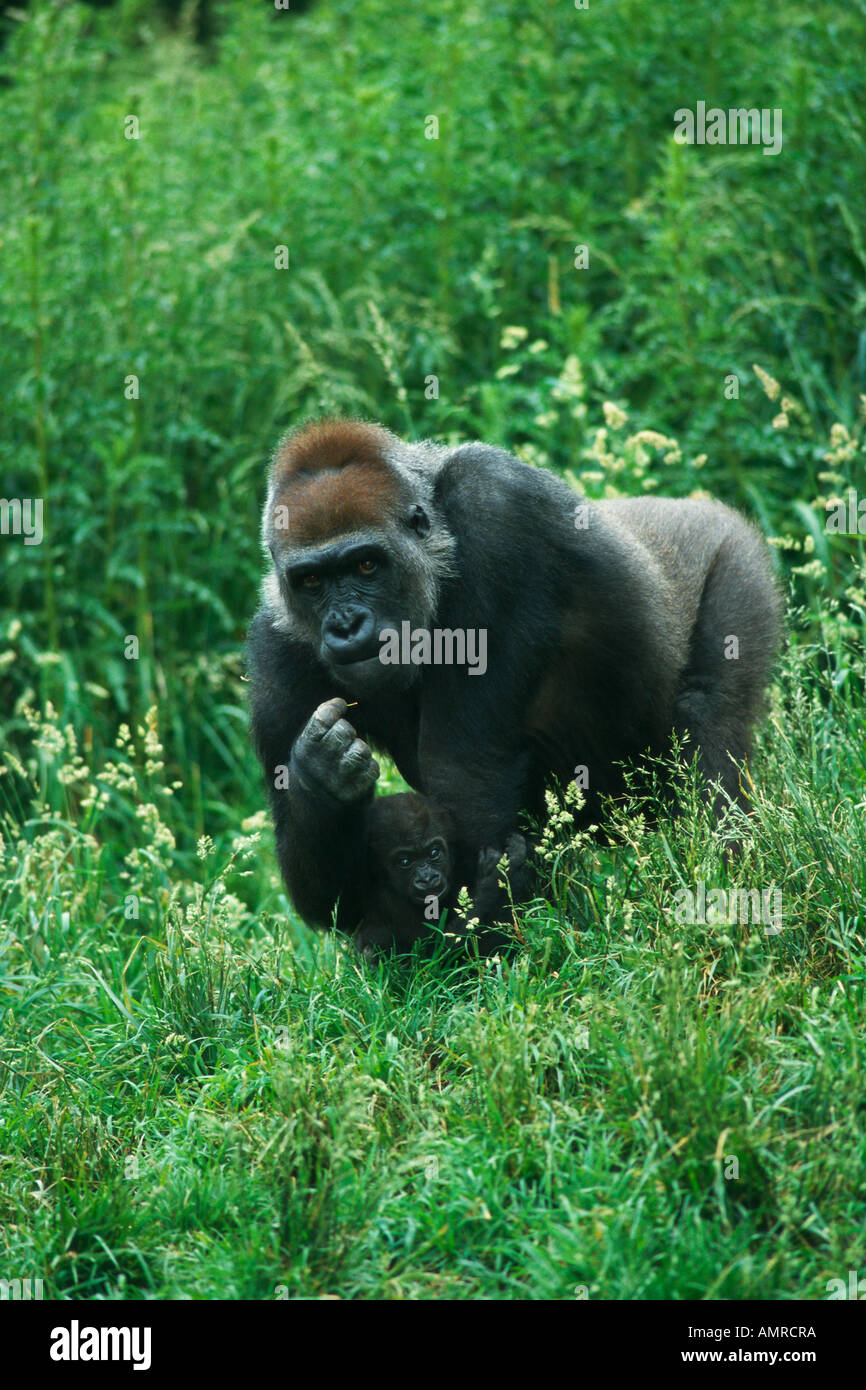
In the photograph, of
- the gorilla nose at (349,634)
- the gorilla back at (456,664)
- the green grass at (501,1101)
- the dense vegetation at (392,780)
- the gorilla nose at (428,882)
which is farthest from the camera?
the gorilla nose at (428,882)

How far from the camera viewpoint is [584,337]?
8289mm

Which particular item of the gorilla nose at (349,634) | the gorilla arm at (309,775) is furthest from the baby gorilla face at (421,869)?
the gorilla nose at (349,634)

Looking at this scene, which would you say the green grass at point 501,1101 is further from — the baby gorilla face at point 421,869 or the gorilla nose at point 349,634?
the gorilla nose at point 349,634

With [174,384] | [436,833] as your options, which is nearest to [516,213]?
[174,384]

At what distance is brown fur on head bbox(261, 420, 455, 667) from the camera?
5.34m

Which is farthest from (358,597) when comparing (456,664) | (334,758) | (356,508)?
(334,758)

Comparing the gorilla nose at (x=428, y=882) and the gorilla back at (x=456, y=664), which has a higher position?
the gorilla back at (x=456, y=664)

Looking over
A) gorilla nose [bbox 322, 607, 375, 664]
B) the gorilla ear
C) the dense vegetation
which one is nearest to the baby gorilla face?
the dense vegetation

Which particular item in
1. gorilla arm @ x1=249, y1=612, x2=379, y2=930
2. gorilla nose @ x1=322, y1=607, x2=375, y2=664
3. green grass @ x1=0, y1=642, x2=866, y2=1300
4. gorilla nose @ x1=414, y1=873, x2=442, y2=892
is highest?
gorilla nose @ x1=322, y1=607, x2=375, y2=664

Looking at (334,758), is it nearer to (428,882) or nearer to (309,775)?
(309,775)

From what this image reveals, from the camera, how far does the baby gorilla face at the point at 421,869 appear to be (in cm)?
545

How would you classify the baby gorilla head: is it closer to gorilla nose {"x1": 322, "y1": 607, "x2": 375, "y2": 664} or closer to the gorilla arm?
the gorilla arm

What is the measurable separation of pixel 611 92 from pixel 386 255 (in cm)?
197

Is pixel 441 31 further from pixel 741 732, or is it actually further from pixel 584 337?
pixel 741 732
